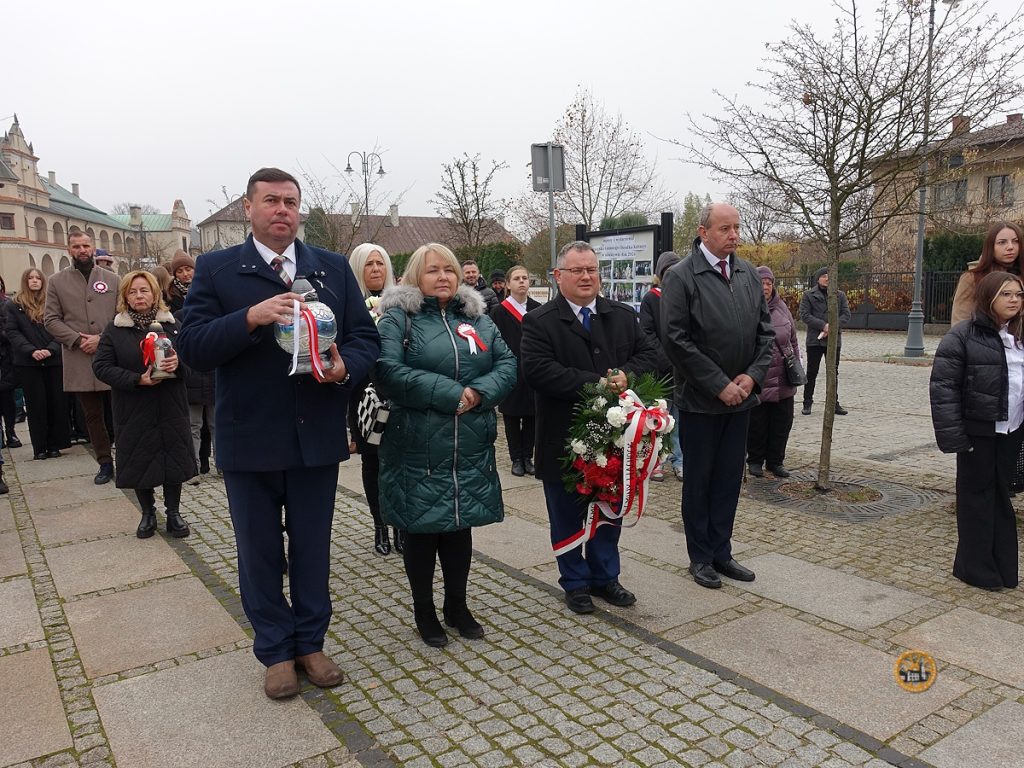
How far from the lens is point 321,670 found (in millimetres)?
3576

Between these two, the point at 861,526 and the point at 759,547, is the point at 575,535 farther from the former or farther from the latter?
the point at 861,526

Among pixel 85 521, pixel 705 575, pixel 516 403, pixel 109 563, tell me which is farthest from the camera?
pixel 516 403

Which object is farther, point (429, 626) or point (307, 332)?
point (429, 626)

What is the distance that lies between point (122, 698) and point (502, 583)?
2.19 m

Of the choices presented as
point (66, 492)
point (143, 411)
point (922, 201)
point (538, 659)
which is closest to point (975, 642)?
point (538, 659)

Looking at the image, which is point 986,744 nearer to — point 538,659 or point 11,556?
point 538,659

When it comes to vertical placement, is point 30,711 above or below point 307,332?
below

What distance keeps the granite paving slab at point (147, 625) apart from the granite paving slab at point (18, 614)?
18cm

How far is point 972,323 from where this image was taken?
4.70m

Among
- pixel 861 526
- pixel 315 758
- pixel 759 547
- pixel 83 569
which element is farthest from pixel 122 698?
pixel 861 526

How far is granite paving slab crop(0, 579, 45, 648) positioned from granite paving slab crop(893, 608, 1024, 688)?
15.0ft

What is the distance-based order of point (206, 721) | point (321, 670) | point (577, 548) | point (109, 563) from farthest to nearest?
point (109, 563), point (577, 548), point (321, 670), point (206, 721)

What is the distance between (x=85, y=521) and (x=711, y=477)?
5004mm

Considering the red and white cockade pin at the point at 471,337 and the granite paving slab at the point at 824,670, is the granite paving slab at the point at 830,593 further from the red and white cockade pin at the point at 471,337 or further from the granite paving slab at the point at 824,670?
the red and white cockade pin at the point at 471,337
